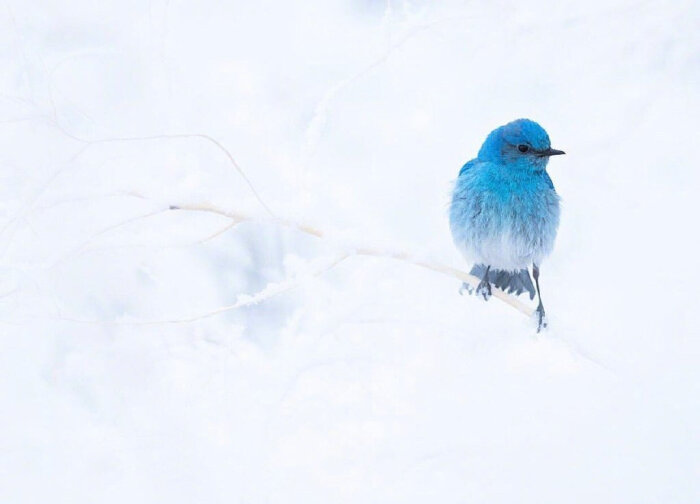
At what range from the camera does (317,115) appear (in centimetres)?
128

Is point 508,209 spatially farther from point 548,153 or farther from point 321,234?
point 321,234

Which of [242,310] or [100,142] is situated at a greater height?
[100,142]

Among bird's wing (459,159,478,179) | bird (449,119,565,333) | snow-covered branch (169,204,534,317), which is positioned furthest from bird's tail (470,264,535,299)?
snow-covered branch (169,204,534,317)

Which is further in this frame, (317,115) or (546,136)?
(546,136)

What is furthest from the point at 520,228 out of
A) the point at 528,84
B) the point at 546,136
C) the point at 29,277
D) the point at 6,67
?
the point at 6,67

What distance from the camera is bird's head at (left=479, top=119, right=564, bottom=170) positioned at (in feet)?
4.83

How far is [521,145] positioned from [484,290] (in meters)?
0.26

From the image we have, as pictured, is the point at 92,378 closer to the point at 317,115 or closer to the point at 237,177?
the point at 237,177

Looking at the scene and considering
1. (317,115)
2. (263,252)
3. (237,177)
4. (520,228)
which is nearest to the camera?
(317,115)

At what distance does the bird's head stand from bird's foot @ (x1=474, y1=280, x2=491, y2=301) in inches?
8.5

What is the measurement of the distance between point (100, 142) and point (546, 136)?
75 centimetres

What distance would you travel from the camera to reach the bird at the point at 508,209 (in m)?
1.50

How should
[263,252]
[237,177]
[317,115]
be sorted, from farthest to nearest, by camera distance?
1. [263,252]
2. [237,177]
3. [317,115]

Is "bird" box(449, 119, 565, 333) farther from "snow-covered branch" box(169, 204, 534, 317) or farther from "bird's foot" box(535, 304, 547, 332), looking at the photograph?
"snow-covered branch" box(169, 204, 534, 317)
